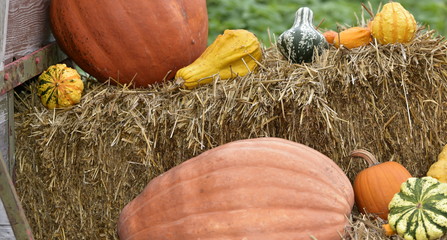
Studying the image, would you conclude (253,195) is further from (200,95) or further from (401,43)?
(401,43)

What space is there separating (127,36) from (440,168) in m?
1.85

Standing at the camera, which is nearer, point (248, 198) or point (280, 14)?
point (248, 198)

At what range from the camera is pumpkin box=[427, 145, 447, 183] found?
10.8ft

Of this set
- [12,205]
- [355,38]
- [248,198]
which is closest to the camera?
[12,205]

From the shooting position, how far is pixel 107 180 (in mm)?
3375

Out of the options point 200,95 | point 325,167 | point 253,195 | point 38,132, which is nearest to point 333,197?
point 325,167

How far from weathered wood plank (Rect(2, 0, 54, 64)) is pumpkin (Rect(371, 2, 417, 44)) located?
192 centimetres

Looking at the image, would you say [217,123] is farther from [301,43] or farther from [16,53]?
[16,53]

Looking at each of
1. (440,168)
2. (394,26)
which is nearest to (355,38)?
(394,26)

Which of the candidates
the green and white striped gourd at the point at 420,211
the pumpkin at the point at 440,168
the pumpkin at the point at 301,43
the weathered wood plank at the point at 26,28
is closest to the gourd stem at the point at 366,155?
the pumpkin at the point at 440,168

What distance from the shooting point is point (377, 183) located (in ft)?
10.3

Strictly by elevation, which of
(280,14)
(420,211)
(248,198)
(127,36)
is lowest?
(280,14)

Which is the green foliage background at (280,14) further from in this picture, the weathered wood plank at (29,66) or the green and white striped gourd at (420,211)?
the green and white striped gourd at (420,211)

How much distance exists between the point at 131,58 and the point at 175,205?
108 cm
